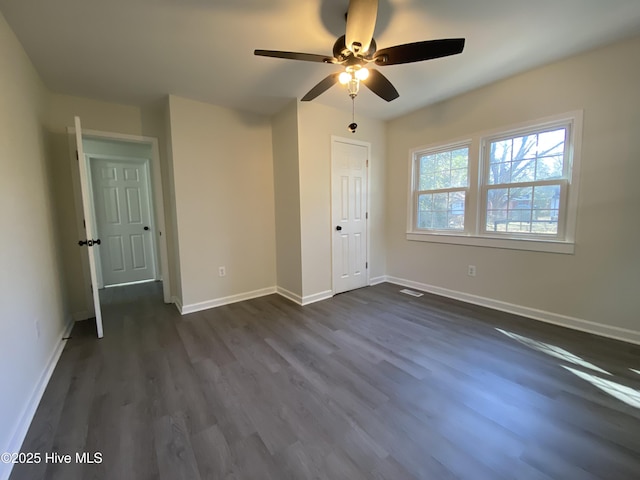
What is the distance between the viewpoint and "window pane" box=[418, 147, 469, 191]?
3.41 m

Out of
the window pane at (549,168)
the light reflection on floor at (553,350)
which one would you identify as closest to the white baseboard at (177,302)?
the light reflection on floor at (553,350)

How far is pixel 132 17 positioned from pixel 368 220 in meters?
3.28

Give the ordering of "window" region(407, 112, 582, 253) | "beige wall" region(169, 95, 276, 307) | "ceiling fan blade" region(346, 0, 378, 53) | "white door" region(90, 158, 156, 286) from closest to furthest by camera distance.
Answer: "ceiling fan blade" region(346, 0, 378, 53) → "window" region(407, 112, 582, 253) → "beige wall" region(169, 95, 276, 307) → "white door" region(90, 158, 156, 286)

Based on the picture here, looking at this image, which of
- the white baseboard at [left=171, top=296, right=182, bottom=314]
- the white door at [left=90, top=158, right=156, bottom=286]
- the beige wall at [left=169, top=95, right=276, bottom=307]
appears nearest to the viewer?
the beige wall at [left=169, top=95, right=276, bottom=307]

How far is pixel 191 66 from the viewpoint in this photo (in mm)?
2432

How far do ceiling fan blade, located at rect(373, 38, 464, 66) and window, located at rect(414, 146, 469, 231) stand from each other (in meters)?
1.99

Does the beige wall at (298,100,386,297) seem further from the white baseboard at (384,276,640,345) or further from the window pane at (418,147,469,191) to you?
the white baseboard at (384,276,640,345)

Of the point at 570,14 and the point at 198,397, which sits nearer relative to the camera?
the point at 198,397

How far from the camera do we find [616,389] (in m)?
1.77

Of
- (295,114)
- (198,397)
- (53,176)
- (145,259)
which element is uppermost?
(295,114)

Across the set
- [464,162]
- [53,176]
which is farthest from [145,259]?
[464,162]

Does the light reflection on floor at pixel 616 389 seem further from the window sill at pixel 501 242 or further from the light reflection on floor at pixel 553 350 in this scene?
the window sill at pixel 501 242

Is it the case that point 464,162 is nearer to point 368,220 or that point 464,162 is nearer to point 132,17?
point 368,220

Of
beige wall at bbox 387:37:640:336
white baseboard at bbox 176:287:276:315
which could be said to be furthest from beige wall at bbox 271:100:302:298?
beige wall at bbox 387:37:640:336
